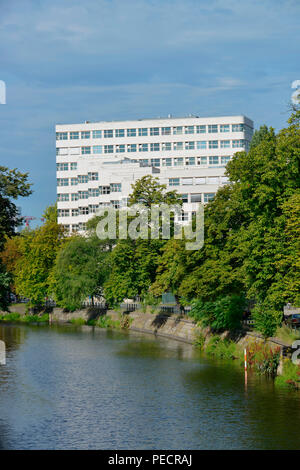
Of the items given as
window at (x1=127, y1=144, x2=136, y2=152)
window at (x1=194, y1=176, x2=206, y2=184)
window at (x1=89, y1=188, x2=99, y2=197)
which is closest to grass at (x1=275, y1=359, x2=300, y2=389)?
window at (x1=194, y1=176, x2=206, y2=184)

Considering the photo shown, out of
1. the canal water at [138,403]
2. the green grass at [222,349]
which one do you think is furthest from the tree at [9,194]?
the green grass at [222,349]

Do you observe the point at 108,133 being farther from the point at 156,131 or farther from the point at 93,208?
the point at 93,208

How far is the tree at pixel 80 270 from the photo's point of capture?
95.5 meters

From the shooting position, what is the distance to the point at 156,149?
150 m

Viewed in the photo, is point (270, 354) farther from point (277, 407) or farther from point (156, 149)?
point (156, 149)

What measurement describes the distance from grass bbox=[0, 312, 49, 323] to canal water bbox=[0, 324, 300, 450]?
37971mm

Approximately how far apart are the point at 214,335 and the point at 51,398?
23425mm

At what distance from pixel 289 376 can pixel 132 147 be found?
107196 mm

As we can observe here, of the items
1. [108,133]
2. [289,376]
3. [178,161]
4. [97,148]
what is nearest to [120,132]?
[108,133]

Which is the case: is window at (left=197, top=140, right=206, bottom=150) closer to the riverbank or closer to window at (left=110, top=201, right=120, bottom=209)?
window at (left=110, top=201, right=120, bottom=209)

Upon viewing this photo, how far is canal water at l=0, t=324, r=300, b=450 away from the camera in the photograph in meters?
36.5

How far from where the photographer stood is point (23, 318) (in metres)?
108

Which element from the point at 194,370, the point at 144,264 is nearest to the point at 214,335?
the point at 194,370

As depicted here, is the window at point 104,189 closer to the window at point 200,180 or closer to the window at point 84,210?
the window at point 84,210
